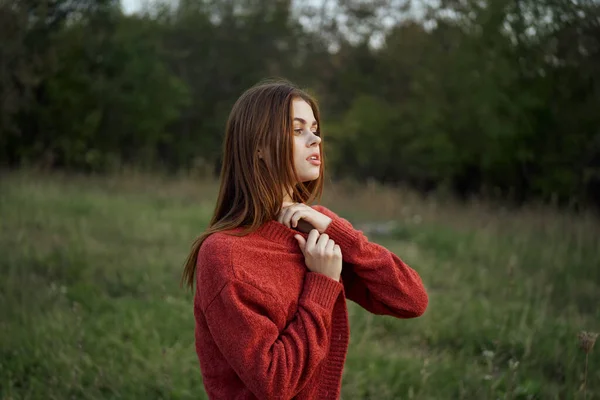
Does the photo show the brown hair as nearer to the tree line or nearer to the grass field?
the grass field

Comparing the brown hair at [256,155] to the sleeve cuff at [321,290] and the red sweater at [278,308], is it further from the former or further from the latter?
the sleeve cuff at [321,290]

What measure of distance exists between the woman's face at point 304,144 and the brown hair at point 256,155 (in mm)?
26

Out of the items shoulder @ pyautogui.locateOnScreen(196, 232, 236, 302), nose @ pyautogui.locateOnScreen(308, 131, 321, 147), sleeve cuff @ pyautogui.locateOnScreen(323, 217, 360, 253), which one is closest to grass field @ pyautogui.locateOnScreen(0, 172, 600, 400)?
sleeve cuff @ pyautogui.locateOnScreen(323, 217, 360, 253)

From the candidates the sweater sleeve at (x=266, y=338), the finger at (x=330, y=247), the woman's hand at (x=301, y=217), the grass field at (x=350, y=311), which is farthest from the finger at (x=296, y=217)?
the grass field at (x=350, y=311)

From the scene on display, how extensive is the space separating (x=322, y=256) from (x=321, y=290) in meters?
0.10

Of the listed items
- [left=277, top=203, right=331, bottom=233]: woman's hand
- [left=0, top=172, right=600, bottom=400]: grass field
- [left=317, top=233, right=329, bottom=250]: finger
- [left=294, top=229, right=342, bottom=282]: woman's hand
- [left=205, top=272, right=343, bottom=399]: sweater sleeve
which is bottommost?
[left=0, top=172, right=600, bottom=400]: grass field

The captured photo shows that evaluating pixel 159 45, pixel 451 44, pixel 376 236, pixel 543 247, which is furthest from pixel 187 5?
pixel 543 247

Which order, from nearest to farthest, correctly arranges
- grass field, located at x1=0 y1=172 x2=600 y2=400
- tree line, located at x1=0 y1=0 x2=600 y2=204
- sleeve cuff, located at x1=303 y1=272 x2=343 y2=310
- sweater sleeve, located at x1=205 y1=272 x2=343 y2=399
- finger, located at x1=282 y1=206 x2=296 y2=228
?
sweater sleeve, located at x1=205 y1=272 x2=343 y2=399, sleeve cuff, located at x1=303 y1=272 x2=343 y2=310, finger, located at x1=282 y1=206 x2=296 y2=228, grass field, located at x1=0 y1=172 x2=600 y2=400, tree line, located at x1=0 y1=0 x2=600 y2=204

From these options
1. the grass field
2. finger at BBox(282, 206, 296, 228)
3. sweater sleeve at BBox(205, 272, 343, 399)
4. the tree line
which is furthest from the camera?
the tree line

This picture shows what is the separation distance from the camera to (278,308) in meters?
1.66

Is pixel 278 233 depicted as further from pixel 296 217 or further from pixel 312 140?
pixel 312 140

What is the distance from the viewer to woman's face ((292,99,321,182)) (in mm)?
1826

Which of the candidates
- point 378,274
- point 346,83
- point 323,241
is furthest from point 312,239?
point 346,83

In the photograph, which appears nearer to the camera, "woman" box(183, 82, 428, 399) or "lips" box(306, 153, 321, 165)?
"woman" box(183, 82, 428, 399)
